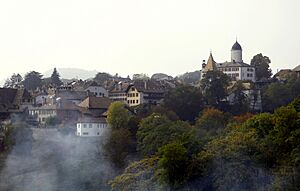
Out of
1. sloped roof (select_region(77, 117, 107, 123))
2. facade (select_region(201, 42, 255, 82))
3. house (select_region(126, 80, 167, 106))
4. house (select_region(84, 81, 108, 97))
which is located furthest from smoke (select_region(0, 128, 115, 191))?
facade (select_region(201, 42, 255, 82))

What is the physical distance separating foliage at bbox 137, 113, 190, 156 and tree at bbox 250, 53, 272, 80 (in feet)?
53.3

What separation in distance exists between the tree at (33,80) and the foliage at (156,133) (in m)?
21.7

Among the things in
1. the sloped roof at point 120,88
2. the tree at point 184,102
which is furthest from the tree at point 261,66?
the tree at point 184,102

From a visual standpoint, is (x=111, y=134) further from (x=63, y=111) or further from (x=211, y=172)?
(x=211, y=172)

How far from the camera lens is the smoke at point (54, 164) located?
21594 mm

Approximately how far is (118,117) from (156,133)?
3.50 m

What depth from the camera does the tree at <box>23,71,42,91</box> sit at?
4333cm

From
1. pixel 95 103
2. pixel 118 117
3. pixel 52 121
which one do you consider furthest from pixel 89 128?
pixel 95 103

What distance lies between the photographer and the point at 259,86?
33.4 meters

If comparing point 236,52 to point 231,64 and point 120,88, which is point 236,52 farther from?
point 120,88

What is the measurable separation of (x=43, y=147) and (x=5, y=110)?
6048 millimetres

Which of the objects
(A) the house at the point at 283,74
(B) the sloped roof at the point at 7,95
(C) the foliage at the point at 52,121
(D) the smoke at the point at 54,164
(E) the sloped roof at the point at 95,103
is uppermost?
(A) the house at the point at 283,74

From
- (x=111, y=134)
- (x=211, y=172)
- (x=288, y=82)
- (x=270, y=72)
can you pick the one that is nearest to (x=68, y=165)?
(x=111, y=134)

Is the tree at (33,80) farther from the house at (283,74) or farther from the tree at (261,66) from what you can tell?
the house at (283,74)
